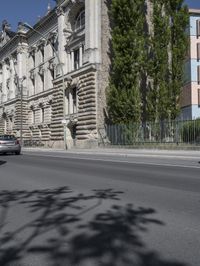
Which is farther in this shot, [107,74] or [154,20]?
[107,74]

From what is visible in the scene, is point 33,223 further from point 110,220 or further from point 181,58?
point 181,58

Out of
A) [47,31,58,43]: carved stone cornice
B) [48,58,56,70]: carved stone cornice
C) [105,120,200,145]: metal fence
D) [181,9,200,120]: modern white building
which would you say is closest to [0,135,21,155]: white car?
[105,120,200,145]: metal fence

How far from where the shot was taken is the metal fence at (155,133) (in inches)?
1155

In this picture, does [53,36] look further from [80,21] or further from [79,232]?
[79,232]

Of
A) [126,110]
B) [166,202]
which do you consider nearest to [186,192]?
[166,202]

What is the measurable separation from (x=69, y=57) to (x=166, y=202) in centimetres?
3964

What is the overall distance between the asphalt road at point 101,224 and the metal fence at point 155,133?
18.3 meters

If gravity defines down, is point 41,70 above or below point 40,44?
below

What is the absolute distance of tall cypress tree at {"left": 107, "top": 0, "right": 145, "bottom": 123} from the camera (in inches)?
1449

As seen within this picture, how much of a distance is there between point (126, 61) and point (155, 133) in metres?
7.35

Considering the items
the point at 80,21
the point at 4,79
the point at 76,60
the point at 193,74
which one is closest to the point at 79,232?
the point at 76,60

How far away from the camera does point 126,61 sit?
3712cm

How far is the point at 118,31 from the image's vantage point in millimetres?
37594

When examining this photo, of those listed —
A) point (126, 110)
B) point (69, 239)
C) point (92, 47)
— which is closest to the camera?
point (69, 239)
